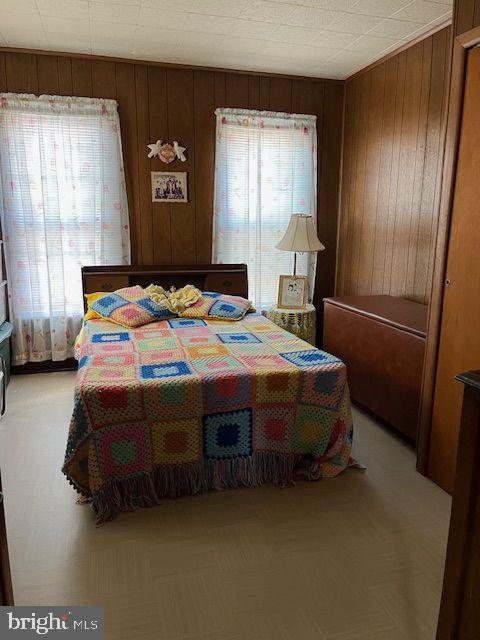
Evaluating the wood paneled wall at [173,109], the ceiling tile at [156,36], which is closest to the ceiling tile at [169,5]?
the ceiling tile at [156,36]

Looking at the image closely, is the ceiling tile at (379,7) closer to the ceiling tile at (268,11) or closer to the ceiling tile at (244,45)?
the ceiling tile at (268,11)

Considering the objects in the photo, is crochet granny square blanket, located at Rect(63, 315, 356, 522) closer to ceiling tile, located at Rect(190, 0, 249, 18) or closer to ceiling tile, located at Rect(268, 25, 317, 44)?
ceiling tile, located at Rect(190, 0, 249, 18)

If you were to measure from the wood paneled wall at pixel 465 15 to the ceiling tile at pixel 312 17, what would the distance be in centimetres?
101

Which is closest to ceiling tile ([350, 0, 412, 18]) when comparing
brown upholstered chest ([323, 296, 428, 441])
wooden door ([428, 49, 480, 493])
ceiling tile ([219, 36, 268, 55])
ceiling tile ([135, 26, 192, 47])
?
ceiling tile ([219, 36, 268, 55])

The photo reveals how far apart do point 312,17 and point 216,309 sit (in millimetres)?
1940

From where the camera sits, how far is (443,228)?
2250 mm

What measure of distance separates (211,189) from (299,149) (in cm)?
84

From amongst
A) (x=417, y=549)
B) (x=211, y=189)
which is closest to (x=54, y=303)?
(x=211, y=189)

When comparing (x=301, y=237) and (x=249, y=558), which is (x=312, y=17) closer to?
(x=301, y=237)

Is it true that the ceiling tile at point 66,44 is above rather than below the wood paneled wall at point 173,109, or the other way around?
above

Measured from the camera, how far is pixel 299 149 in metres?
4.17

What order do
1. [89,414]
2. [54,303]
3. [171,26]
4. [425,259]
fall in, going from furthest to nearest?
1. [54,303]
2. [425,259]
3. [171,26]
4. [89,414]

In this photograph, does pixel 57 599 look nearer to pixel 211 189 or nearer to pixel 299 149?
pixel 211 189

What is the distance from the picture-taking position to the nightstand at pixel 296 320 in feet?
12.5
